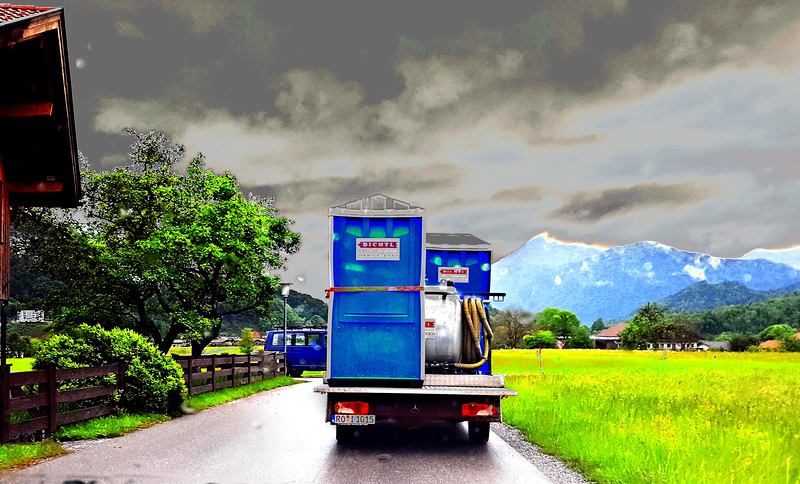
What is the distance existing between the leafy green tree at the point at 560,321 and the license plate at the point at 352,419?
470 feet

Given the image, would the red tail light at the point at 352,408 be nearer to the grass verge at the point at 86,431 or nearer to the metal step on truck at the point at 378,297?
the metal step on truck at the point at 378,297

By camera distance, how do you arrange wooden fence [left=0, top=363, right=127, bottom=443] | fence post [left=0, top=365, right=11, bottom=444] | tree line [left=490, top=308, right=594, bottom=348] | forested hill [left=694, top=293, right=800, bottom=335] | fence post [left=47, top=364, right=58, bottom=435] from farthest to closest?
forested hill [left=694, top=293, right=800, bottom=335] → tree line [left=490, top=308, right=594, bottom=348] → fence post [left=47, top=364, right=58, bottom=435] → wooden fence [left=0, top=363, right=127, bottom=443] → fence post [left=0, top=365, right=11, bottom=444]

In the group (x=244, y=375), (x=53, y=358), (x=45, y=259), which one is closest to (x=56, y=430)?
(x=53, y=358)

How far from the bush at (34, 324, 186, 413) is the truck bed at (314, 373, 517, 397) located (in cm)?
567

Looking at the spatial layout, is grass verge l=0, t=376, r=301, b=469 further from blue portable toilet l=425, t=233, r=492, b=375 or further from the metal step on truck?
blue portable toilet l=425, t=233, r=492, b=375

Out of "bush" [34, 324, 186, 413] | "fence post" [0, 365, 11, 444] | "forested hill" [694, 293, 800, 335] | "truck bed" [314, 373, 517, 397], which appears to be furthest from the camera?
"forested hill" [694, 293, 800, 335]

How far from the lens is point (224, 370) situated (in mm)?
21734

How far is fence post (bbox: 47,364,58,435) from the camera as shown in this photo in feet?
35.0

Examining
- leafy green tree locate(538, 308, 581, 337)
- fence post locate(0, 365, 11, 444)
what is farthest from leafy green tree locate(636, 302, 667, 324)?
fence post locate(0, 365, 11, 444)

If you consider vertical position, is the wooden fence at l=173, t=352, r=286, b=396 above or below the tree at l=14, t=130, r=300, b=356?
below

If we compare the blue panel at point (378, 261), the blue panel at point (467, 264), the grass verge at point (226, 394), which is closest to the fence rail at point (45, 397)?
the grass verge at point (226, 394)

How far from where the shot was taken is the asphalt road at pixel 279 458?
7812mm

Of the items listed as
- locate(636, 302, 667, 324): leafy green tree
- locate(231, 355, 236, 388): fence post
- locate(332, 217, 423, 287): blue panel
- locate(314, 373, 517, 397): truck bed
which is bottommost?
locate(636, 302, 667, 324): leafy green tree

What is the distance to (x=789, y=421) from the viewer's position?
11.4 meters
